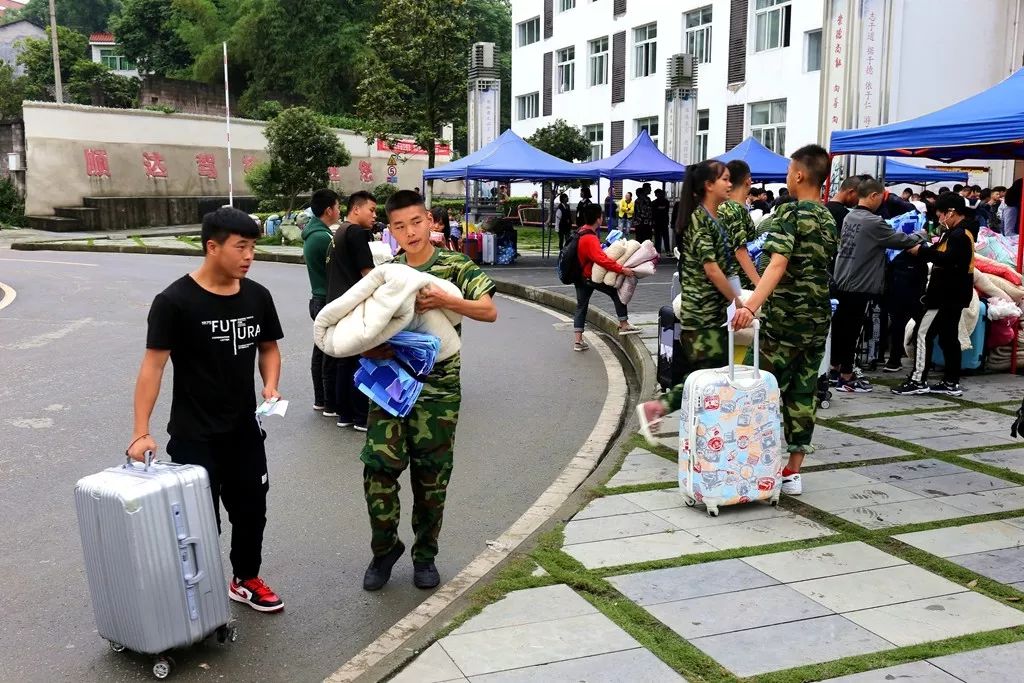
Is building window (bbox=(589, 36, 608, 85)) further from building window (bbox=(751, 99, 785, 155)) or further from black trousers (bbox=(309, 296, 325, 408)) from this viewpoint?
black trousers (bbox=(309, 296, 325, 408))

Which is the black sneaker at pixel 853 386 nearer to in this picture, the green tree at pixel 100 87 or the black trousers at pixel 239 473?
the black trousers at pixel 239 473

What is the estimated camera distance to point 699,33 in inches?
1168

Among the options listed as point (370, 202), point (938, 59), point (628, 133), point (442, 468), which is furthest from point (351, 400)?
point (628, 133)

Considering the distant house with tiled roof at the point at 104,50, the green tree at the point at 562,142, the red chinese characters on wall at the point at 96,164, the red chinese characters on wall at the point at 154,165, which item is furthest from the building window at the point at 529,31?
the distant house with tiled roof at the point at 104,50

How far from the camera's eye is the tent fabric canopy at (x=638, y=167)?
1986 centimetres

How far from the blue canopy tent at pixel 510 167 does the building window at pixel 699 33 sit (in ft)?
35.9

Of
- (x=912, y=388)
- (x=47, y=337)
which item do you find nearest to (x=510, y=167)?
(x=47, y=337)

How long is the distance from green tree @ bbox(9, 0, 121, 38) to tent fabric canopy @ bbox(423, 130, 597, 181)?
5943cm

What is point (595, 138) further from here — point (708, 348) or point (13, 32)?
point (13, 32)

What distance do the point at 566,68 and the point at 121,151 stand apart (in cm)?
1702

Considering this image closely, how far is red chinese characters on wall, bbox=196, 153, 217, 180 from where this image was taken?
32594mm

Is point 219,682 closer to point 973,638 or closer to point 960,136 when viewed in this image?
point 973,638

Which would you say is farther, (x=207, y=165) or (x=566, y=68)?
(x=566, y=68)

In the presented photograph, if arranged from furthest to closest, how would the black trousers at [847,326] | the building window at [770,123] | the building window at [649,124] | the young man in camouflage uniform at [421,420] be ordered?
the building window at [649,124] < the building window at [770,123] < the black trousers at [847,326] < the young man in camouflage uniform at [421,420]
